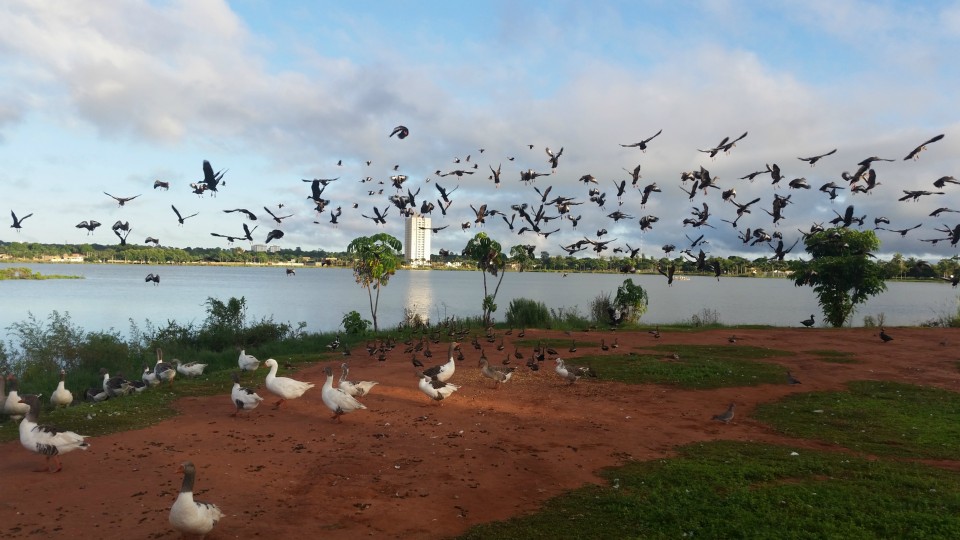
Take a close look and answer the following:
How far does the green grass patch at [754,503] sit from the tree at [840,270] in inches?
986

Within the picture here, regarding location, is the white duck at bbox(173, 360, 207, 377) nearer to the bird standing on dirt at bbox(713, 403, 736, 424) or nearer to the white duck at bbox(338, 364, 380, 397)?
the white duck at bbox(338, 364, 380, 397)

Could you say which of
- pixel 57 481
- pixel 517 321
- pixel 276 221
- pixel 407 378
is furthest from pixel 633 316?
pixel 57 481

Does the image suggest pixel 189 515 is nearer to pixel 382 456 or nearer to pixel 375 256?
pixel 382 456

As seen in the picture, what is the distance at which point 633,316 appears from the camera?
35.6 meters

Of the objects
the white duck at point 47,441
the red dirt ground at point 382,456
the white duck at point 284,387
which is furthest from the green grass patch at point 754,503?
the white duck at point 284,387

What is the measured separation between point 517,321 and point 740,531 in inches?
1048

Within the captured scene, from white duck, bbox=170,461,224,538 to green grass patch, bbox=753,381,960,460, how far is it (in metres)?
11.1

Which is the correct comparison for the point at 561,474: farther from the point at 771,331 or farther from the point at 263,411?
the point at 771,331

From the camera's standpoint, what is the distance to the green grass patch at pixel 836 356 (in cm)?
2019

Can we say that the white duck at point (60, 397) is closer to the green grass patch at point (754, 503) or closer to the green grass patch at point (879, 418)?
the green grass patch at point (754, 503)

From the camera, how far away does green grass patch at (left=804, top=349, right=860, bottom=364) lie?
20188 mm

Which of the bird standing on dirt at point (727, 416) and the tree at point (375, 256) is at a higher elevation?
the tree at point (375, 256)

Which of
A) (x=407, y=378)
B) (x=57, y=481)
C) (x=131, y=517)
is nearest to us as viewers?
(x=131, y=517)

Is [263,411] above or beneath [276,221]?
beneath
